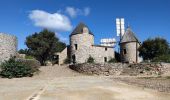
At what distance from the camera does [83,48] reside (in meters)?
50.6

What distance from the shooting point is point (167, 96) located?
1310 centimetres

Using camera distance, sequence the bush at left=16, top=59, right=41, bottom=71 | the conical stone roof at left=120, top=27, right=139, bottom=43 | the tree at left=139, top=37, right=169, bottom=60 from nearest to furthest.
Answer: the bush at left=16, top=59, right=41, bottom=71
the tree at left=139, top=37, right=169, bottom=60
the conical stone roof at left=120, top=27, right=139, bottom=43

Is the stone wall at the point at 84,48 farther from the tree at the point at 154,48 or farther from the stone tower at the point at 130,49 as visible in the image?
Result: the tree at the point at 154,48

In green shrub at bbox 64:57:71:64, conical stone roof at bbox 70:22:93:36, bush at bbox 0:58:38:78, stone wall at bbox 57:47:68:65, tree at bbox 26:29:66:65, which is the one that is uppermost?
conical stone roof at bbox 70:22:93:36

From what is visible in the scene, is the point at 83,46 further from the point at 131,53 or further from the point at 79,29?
the point at 131,53

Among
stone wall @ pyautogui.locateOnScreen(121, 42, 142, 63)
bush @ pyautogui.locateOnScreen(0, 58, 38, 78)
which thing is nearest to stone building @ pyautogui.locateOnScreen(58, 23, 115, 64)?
stone wall @ pyautogui.locateOnScreen(121, 42, 142, 63)

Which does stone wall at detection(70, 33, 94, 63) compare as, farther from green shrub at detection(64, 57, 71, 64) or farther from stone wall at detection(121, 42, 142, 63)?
stone wall at detection(121, 42, 142, 63)

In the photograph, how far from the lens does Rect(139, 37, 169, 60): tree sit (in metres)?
46.8

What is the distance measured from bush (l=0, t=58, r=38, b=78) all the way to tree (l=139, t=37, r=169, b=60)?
22.8 meters

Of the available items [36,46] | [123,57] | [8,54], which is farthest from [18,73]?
[123,57]

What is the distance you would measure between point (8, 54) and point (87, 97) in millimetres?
19632

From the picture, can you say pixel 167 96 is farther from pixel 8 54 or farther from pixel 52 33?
pixel 52 33

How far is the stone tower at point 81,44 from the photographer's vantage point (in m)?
50.6

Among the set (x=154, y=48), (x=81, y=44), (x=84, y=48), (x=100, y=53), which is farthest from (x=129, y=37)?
(x=81, y=44)
